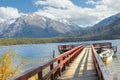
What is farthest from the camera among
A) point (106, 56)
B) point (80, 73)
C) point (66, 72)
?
point (106, 56)

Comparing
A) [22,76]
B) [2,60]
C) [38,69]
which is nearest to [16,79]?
[22,76]

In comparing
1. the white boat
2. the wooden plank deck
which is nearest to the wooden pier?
the wooden plank deck

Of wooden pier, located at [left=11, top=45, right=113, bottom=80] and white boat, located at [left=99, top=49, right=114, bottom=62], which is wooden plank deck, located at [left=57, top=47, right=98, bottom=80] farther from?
white boat, located at [left=99, top=49, right=114, bottom=62]

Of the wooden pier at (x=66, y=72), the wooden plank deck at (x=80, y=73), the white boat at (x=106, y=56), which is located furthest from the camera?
the white boat at (x=106, y=56)

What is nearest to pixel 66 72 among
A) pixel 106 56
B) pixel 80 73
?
pixel 80 73

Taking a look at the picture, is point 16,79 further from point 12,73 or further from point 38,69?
point 12,73

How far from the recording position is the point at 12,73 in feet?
95.0

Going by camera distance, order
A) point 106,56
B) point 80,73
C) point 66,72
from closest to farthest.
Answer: point 80,73
point 66,72
point 106,56

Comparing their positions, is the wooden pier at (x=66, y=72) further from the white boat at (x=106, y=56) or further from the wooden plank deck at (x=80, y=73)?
the white boat at (x=106, y=56)

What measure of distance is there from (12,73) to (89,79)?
16782mm

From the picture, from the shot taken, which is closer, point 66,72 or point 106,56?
point 66,72

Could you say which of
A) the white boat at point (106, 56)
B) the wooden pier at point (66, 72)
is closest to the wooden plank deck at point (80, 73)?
the wooden pier at point (66, 72)

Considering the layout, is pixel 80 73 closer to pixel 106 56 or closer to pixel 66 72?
pixel 66 72

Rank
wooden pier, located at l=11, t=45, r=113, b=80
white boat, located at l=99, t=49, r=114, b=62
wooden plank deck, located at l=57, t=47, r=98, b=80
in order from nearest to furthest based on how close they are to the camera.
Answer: wooden pier, located at l=11, t=45, r=113, b=80, wooden plank deck, located at l=57, t=47, r=98, b=80, white boat, located at l=99, t=49, r=114, b=62
